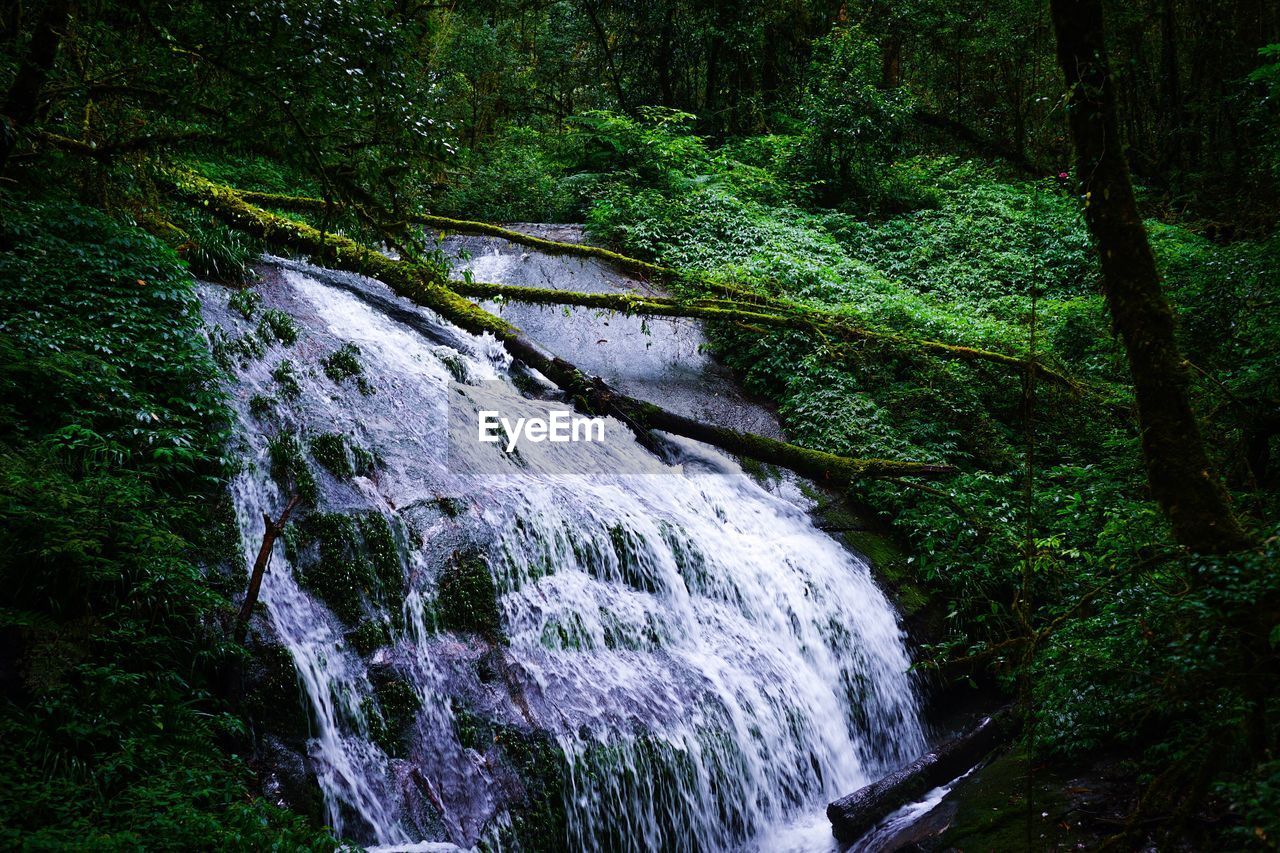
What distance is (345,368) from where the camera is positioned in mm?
7457

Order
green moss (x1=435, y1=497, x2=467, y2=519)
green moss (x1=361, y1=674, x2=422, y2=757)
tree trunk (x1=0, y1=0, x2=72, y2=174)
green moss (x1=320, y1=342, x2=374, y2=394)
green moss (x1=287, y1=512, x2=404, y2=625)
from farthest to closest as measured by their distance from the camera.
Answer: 1. green moss (x1=320, y1=342, x2=374, y2=394)
2. green moss (x1=435, y1=497, x2=467, y2=519)
3. green moss (x1=287, y1=512, x2=404, y2=625)
4. tree trunk (x1=0, y1=0, x2=72, y2=174)
5. green moss (x1=361, y1=674, x2=422, y2=757)

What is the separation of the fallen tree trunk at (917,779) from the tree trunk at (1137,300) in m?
3.34

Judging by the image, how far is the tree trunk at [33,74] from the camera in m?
5.17

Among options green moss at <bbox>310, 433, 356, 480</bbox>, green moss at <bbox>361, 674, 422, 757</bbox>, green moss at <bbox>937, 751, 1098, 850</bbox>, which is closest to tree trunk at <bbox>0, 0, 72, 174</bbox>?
green moss at <bbox>310, 433, 356, 480</bbox>

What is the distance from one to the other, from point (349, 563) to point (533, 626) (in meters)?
1.54

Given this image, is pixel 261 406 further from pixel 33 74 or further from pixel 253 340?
pixel 33 74

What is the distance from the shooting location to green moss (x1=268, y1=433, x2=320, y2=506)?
227 inches

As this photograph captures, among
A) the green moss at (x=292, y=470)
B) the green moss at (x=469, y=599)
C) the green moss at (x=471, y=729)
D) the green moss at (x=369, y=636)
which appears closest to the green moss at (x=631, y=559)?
the green moss at (x=469, y=599)

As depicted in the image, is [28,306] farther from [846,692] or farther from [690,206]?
[690,206]

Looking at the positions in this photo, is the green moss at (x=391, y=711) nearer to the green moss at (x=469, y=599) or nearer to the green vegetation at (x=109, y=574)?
the green moss at (x=469, y=599)

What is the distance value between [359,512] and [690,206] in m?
11.0

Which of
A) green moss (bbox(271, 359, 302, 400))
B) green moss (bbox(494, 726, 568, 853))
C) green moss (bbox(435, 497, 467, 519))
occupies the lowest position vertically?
green moss (bbox(494, 726, 568, 853))

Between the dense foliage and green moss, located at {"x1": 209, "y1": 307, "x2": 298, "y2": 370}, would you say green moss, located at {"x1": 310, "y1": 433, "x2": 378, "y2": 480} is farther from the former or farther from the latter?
green moss, located at {"x1": 209, "y1": 307, "x2": 298, "y2": 370}

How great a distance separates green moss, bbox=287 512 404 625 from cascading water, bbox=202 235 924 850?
19 millimetres
